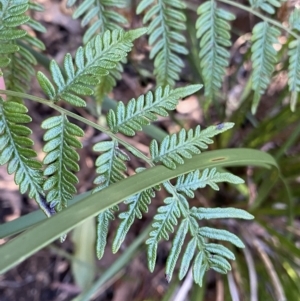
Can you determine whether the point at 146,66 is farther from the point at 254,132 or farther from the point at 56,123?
the point at 56,123

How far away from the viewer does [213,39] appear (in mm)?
667

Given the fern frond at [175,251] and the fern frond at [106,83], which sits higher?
the fern frond at [106,83]

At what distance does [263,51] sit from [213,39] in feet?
0.29

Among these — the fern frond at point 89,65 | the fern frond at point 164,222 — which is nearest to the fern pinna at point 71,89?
the fern frond at point 89,65

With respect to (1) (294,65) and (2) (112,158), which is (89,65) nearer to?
(2) (112,158)

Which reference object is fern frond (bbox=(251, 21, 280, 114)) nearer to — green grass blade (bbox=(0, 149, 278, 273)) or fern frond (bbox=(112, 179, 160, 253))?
green grass blade (bbox=(0, 149, 278, 273))

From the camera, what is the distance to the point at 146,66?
1.13 meters

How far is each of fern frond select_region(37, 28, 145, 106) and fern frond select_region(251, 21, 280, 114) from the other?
0.89 feet

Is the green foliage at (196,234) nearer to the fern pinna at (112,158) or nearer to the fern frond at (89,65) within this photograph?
the fern pinna at (112,158)

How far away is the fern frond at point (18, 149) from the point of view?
0.47 metres

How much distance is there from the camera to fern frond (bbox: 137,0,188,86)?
644mm

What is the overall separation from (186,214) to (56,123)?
197mm

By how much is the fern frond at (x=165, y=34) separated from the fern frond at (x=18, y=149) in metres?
0.27

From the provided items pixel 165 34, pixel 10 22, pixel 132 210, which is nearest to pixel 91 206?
pixel 132 210
